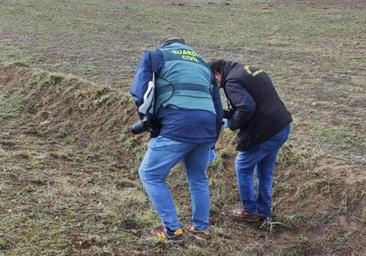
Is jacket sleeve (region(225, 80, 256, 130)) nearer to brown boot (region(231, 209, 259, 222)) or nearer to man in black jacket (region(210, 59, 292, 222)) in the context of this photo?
man in black jacket (region(210, 59, 292, 222))

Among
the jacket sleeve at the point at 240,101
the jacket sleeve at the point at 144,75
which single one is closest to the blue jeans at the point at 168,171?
the jacket sleeve at the point at 144,75

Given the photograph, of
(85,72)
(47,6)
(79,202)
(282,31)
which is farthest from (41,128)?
(47,6)

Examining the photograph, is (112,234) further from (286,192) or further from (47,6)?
(47,6)

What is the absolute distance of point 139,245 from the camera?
500 centimetres

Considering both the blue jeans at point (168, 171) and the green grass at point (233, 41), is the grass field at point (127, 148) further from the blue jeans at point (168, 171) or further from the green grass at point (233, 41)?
the blue jeans at point (168, 171)

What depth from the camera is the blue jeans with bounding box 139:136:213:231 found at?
489cm

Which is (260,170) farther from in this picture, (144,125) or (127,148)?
(127,148)

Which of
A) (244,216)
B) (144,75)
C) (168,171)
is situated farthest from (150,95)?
(244,216)

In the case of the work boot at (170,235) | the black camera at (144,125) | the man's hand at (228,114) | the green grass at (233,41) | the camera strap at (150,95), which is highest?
the camera strap at (150,95)

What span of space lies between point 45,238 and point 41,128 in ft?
14.7

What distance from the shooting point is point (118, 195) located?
6301mm

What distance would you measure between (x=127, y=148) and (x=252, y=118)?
3.02 metres

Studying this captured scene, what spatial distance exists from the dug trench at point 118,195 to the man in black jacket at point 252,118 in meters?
0.61

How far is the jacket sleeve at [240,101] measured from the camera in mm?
5426
